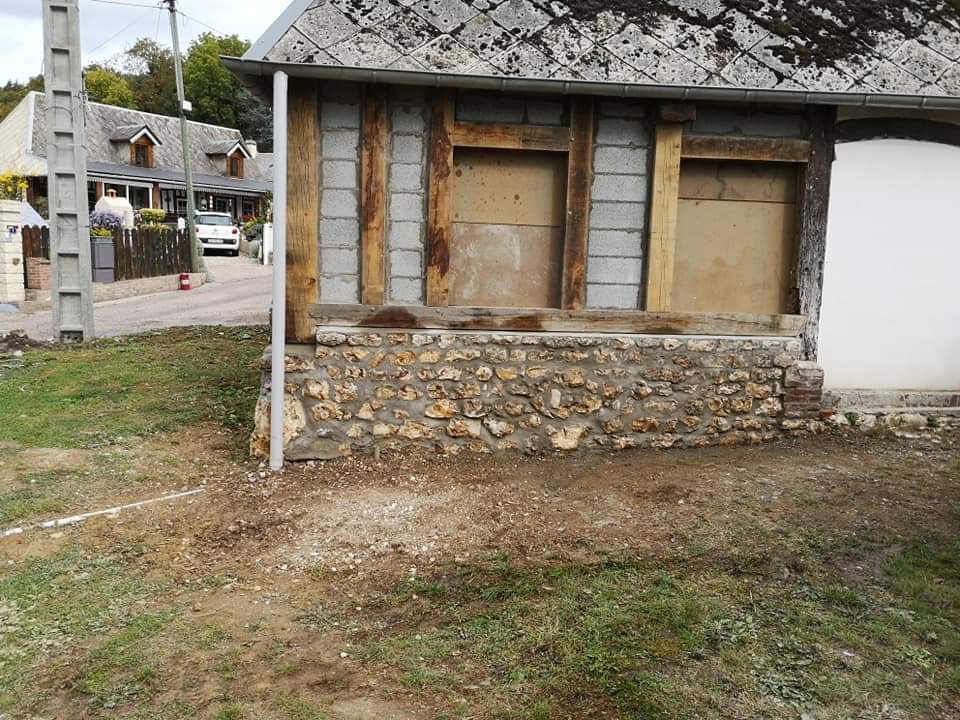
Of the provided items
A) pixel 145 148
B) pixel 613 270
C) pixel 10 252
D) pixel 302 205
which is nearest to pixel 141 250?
pixel 10 252

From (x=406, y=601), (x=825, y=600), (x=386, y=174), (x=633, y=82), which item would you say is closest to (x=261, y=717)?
(x=406, y=601)

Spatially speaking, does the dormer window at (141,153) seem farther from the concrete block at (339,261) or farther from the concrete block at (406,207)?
the concrete block at (406,207)

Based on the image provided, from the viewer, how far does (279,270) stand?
6328mm

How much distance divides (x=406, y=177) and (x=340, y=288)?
967 mm

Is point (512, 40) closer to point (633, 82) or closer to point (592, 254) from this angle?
point (633, 82)

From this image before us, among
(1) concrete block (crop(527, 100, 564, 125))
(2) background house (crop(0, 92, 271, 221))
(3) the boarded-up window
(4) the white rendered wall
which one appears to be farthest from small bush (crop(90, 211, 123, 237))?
(4) the white rendered wall

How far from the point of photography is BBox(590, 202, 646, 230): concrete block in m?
6.72

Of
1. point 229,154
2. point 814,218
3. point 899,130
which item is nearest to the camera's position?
point 814,218

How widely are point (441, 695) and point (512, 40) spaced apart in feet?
15.5

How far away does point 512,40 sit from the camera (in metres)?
6.43

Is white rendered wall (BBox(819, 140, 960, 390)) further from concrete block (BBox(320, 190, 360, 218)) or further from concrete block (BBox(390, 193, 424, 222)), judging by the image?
concrete block (BBox(320, 190, 360, 218))

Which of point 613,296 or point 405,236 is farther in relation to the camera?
point 613,296

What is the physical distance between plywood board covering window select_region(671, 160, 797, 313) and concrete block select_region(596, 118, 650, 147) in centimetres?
45

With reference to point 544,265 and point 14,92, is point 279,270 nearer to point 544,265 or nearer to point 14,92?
point 544,265
